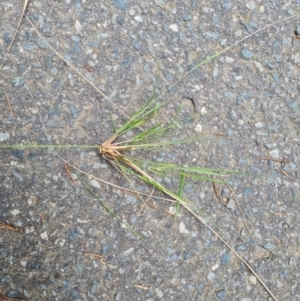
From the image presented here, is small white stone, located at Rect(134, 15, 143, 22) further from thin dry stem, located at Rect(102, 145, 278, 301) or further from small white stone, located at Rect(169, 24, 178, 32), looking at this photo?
thin dry stem, located at Rect(102, 145, 278, 301)

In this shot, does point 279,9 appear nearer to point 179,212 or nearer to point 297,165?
point 297,165

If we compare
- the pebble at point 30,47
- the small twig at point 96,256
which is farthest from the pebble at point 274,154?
the pebble at point 30,47

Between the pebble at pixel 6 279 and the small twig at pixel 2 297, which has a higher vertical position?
the pebble at pixel 6 279

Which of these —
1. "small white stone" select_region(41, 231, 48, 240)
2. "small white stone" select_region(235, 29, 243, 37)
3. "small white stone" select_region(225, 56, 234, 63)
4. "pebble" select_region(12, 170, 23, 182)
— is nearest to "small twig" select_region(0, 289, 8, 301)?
"small white stone" select_region(41, 231, 48, 240)

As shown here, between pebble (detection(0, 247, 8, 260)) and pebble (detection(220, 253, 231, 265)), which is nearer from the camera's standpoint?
pebble (detection(0, 247, 8, 260))

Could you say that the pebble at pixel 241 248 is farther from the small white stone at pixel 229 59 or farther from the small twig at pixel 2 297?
the small twig at pixel 2 297

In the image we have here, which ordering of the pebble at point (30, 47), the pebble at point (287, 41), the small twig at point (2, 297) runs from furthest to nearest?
the pebble at point (287, 41), the pebble at point (30, 47), the small twig at point (2, 297)

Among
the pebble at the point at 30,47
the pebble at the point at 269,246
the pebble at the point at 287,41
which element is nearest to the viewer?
the pebble at the point at 30,47

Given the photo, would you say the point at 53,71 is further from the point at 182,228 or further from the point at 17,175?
the point at 182,228

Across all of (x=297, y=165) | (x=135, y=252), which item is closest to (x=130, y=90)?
(x=135, y=252)
